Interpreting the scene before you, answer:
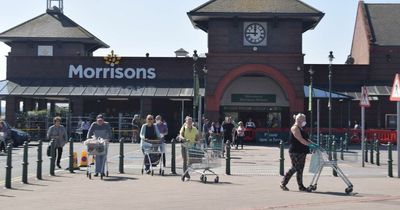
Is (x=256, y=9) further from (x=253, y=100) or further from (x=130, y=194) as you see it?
(x=130, y=194)

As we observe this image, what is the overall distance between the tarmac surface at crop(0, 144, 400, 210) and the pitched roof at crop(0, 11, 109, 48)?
103 feet

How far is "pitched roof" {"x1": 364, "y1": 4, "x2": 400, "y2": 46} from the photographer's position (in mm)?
47756

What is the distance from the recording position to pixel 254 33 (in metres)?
41.4

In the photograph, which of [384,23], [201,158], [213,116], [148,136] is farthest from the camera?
[384,23]

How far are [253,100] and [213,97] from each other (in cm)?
363

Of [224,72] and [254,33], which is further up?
[254,33]

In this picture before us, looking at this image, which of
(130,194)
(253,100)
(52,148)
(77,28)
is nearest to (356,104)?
(253,100)

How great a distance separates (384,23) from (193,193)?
4001cm

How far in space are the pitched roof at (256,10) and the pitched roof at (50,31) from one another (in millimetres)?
11111

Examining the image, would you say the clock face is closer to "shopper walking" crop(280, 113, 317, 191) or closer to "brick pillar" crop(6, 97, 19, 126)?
"brick pillar" crop(6, 97, 19, 126)

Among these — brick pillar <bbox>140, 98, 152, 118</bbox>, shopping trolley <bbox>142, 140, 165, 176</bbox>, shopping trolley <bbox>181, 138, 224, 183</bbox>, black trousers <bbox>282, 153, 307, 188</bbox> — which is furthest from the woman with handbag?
brick pillar <bbox>140, 98, 152, 118</bbox>

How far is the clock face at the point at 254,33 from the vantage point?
41.4 m

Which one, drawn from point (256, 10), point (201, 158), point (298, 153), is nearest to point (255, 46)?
point (256, 10)

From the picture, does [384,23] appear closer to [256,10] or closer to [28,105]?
[256,10]
